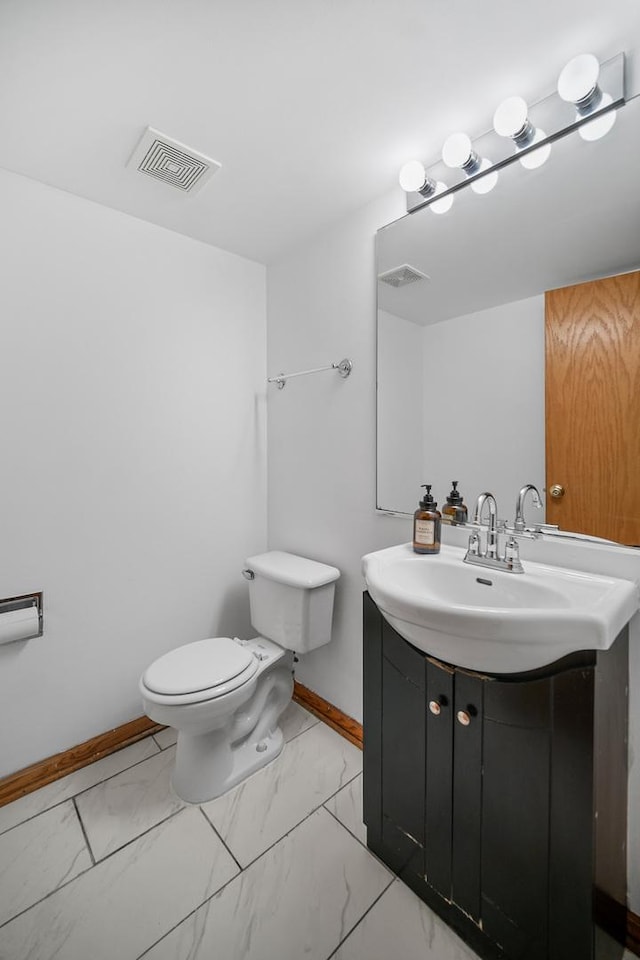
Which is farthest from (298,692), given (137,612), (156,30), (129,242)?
(156,30)

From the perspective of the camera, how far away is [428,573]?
1.22 m

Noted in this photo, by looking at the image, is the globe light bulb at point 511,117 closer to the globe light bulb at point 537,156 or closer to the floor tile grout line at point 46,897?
the globe light bulb at point 537,156

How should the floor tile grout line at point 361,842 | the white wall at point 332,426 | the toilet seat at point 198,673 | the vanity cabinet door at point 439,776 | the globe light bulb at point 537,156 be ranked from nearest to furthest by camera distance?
the vanity cabinet door at point 439,776 → the globe light bulb at point 537,156 → the floor tile grout line at point 361,842 → the toilet seat at point 198,673 → the white wall at point 332,426

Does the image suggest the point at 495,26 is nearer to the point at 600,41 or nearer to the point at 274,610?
the point at 600,41

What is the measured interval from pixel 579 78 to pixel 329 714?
2.21m

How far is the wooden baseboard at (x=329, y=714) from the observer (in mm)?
1738

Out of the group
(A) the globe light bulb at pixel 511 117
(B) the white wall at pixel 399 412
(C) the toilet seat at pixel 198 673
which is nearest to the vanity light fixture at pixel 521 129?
(A) the globe light bulb at pixel 511 117

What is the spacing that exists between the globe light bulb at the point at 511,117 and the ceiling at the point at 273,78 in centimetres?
7

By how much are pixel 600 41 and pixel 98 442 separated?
1857mm

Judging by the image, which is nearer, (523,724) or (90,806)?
(523,724)

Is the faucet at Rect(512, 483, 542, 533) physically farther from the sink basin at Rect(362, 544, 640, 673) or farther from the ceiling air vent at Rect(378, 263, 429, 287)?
the ceiling air vent at Rect(378, 263, 429, 287)

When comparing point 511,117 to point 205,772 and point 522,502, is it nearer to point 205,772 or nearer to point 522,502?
point 522,502

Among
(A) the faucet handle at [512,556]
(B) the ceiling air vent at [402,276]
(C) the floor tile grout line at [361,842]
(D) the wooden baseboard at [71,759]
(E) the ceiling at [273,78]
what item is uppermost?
(E) the ceiling at [273,78]

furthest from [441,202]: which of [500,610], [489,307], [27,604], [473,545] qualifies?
[27,604]
